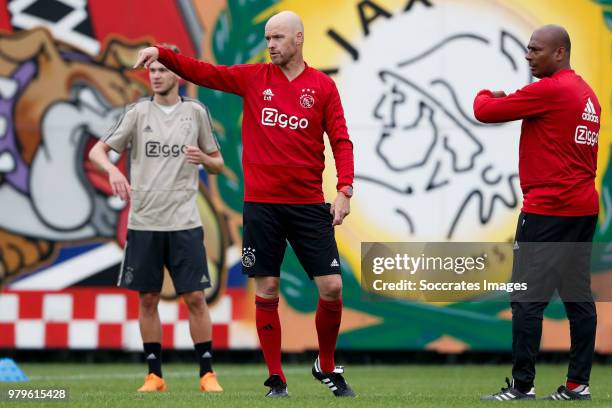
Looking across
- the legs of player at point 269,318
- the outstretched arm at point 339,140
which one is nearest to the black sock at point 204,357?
the legs of player at point 269,318

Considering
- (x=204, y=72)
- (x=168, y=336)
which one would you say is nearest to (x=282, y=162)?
(x=204, y=72)

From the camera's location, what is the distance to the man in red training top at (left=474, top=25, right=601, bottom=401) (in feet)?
21.3

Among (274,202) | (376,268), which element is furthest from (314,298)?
(274,202)

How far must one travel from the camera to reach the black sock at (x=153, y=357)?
7.90 meters

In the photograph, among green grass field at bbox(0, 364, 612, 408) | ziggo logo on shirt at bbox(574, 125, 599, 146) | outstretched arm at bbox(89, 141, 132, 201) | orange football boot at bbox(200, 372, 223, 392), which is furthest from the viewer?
orange football boot at bbox(200, 372, 223, 392)

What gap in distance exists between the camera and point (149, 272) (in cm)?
791

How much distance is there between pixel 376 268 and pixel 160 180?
188cm

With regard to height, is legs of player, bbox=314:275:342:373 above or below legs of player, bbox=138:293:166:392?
above

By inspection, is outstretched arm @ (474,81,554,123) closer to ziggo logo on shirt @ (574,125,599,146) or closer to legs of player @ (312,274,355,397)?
ziggo logo on shirt @ (574,125,599,146)

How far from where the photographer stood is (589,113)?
660 centimetres

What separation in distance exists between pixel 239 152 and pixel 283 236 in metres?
3.88

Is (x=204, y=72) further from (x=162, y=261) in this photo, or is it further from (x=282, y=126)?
(x=162, y=261)

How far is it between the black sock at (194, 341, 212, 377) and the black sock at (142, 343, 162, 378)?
0.25m

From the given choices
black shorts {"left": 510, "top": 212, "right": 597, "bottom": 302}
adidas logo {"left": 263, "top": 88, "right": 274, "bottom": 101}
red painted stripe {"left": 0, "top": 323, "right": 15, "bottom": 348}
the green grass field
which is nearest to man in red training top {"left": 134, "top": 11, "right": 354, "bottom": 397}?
adidas logo {"left": 263, "top": 88, "right": 274, "bottom": 101}
